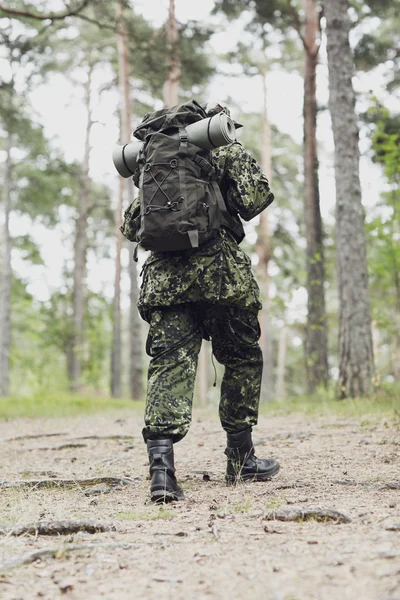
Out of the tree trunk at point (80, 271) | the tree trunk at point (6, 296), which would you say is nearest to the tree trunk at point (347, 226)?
the tree trunk at point (6, 296)

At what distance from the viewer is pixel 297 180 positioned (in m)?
20.0

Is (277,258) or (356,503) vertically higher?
(277,258)

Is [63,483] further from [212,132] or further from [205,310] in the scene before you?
[212,132]

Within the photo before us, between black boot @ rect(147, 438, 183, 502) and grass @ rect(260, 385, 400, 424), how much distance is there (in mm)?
3048

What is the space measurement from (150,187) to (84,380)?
19905 millimetres

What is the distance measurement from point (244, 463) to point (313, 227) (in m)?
8.72

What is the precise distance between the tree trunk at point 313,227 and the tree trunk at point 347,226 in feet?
6.36

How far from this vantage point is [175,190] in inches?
120

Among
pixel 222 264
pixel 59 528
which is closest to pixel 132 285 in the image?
A: pixel 222 264

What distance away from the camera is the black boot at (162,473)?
299 cm

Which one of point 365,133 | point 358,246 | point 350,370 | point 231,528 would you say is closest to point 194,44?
point 365,133

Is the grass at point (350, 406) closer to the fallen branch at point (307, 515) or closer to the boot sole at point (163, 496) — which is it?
the boot sole at point (163, 496)

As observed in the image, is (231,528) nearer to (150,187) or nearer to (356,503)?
(356,503)

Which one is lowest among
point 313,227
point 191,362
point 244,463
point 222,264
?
point 244,463
